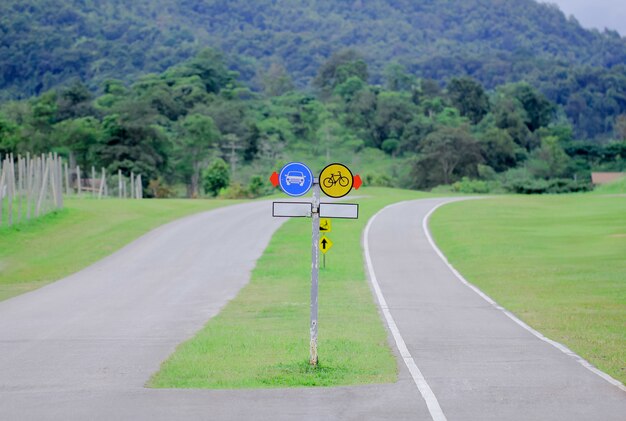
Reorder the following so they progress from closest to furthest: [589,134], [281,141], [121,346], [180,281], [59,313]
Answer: [121,346]
[59,313]
[180,281]
[281,141]
[589,134]

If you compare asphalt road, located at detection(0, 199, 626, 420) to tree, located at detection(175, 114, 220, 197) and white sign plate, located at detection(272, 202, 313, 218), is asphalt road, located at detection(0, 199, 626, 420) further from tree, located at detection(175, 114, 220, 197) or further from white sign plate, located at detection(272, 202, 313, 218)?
tree, located at detection(175, 114, 220, 197)

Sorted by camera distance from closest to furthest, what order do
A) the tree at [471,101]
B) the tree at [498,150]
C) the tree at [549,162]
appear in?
the tree at [549,162]
the tree at [498,150]
the tree at [471,101]

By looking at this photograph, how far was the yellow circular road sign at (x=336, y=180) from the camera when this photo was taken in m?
12.5

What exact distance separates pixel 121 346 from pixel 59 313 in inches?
217

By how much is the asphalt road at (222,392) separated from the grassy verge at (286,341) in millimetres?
406

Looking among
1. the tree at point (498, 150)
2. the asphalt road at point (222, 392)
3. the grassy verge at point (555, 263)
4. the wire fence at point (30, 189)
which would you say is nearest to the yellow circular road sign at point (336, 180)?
the asphalt road at point (222, 392)

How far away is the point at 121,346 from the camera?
1507 centimetres

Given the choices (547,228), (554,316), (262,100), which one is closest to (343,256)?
(547,228)

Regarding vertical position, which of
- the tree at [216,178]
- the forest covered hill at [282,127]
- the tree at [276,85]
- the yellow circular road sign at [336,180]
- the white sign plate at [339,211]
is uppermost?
the tree at [276,85]

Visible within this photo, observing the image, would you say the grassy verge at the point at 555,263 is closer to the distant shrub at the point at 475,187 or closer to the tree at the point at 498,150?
the distant shrub at the point at 475,187

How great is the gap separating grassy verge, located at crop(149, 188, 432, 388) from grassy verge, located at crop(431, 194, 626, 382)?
2.96 metres

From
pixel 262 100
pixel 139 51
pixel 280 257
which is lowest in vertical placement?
pixel 280 257

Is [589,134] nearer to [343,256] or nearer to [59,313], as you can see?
[343,256]

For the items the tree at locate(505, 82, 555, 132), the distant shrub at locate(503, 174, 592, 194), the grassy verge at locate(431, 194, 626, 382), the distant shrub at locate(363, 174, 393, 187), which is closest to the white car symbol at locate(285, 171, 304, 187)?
the grassy verge at locate(431, 194, 626, 382)
